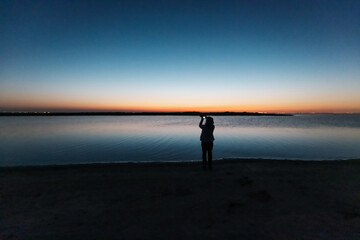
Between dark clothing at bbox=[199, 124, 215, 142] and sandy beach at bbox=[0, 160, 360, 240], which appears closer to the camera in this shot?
sandy beach at bbox=[0, 160, 360, 240]

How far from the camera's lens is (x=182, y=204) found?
20.2ft

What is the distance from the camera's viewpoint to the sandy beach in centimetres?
477

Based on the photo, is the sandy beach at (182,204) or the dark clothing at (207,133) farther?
the dark clothing at (207,133)

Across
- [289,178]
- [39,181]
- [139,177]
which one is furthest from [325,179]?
[39,181]

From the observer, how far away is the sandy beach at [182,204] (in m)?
4.77

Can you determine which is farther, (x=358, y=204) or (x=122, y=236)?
(x=358, y=204)

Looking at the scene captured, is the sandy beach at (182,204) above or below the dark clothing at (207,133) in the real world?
below

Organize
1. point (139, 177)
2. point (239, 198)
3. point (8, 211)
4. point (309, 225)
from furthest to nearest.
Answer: point (139, 177), point (239, 198), point (8, 211), point (309, 225)

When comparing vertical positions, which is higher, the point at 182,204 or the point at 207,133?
the point at 207,133

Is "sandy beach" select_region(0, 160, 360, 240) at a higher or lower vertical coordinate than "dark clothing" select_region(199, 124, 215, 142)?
lower

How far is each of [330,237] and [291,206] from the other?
1.46m

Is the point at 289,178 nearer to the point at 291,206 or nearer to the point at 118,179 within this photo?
the point at 291,206

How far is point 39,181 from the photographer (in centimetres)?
837

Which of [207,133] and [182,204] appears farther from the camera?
[207,133]
